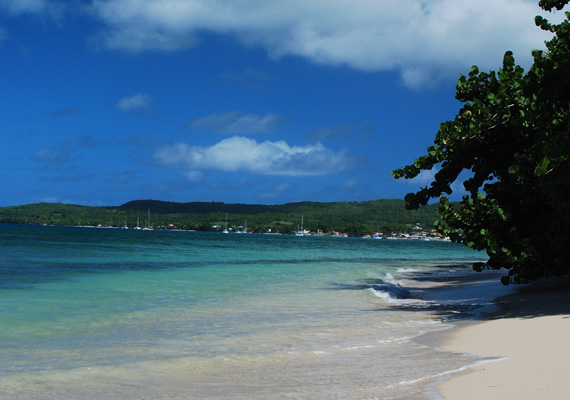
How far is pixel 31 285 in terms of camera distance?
57.9 ft

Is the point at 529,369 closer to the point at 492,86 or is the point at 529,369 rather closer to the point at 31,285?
the point at 492,86

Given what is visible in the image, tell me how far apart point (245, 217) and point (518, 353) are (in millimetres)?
178101

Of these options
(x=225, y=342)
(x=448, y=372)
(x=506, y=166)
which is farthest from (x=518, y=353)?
(x=506, y=166)

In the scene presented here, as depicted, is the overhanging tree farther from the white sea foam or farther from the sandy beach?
the white sea foam

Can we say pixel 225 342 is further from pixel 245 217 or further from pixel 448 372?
pixel 245 217

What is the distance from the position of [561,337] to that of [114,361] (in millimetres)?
6401

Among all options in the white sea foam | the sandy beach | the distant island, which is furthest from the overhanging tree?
the distant island

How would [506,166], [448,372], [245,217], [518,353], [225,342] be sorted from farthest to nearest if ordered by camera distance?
1. [245,217]
2. [506,166]
3. [225,342]
4. [518,353]
5. [448,372]

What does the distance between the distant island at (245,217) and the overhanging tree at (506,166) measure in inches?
5644

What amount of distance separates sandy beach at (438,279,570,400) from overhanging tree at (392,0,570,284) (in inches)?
57.7

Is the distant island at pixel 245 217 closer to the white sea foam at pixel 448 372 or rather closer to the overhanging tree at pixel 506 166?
the overhanging tree at pixel 506 166

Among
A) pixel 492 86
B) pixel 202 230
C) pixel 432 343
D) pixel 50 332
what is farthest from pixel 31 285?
pixel 202 230

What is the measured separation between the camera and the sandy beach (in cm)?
510

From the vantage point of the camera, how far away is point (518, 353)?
6871mm
